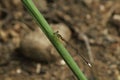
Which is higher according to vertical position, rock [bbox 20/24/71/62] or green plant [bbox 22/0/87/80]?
rock [bbox 20/24/71/62]

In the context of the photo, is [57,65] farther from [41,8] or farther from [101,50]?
[41,8]

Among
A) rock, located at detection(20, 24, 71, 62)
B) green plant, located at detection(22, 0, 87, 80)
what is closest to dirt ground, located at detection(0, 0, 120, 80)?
rock, located at detection(20, 24, 71, 62)

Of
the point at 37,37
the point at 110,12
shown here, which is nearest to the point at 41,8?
the point at 37,37

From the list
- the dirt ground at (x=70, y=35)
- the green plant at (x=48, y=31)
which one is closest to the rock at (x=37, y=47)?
the dirt ground at (x=70, y=35)

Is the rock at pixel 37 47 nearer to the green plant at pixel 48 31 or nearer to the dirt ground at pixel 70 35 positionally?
the dirt ground at pixel 70 35

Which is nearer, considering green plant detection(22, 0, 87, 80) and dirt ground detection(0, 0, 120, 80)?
green plant detection(22, 0, 87, 80)

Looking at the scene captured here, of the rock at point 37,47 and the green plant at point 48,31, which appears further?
the rock at point 37,47

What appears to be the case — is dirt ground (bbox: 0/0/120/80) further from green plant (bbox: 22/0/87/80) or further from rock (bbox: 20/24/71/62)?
green plant (bbox: 22/0/87/80)

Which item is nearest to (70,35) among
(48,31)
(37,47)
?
(37,47)

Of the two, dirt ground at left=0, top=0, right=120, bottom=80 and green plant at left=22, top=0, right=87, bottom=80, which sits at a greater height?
dirt ground at left=0, top=0, right=120, bottom=80
